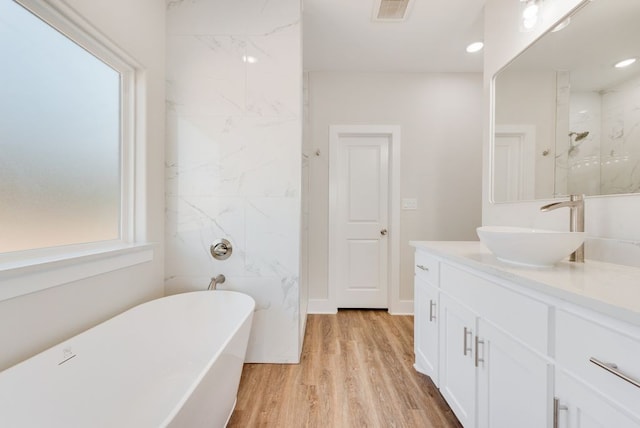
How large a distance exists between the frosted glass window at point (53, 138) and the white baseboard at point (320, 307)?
195 cm

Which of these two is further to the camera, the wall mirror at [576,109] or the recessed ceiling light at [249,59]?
the recessed ceiling light at [249,59]

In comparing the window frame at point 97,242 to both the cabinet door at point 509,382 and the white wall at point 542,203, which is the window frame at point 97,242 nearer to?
the cabinet door at point 509,382

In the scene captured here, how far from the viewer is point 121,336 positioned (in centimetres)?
136

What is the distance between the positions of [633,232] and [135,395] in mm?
2202

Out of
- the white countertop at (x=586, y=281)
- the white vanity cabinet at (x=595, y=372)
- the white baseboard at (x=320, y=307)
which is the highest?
the white countertop at (x=586, y=281)

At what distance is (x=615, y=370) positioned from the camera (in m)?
0.59

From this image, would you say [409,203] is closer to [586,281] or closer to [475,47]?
[475,47]

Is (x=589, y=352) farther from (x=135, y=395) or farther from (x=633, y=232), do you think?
(x=135, y=395)

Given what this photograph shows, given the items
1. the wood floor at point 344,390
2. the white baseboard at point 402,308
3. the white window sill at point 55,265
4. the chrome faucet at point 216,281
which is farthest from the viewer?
the white baseboard at point 402,308

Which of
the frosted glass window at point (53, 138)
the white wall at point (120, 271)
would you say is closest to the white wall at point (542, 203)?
the white wall at point (120, 271)

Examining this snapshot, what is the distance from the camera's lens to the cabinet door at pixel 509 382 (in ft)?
2.67

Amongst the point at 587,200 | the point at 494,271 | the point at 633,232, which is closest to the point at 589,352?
the point at 494,271

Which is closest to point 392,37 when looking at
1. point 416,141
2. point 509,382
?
point 416,141

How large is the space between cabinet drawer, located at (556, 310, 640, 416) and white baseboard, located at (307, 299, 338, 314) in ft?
7.86
